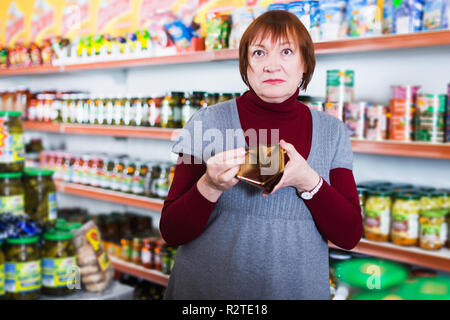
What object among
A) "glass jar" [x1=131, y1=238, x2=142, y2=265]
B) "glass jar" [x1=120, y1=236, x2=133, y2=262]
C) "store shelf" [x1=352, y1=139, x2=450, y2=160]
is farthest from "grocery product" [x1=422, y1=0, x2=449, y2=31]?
"glass jar" [x1=120, y1=236, x2=133, y2=262]

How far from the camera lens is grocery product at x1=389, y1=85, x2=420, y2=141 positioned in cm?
196

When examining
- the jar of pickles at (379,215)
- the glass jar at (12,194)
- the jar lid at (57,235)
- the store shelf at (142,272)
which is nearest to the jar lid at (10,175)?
the glass jar at (12,194)

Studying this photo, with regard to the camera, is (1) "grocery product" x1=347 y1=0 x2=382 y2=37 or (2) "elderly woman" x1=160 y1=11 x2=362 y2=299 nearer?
(2) "elderly woman" x1=160 y1=11 x2=362 y2=299

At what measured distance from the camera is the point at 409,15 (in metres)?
1.87

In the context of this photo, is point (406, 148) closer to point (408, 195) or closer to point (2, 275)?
point (408, 195)

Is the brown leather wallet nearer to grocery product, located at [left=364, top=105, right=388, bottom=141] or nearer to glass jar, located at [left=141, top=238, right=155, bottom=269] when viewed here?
grocery product, located at [left=364, top=105, right=388, bottom=141]

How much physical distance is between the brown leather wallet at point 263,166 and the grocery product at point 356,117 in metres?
1.16

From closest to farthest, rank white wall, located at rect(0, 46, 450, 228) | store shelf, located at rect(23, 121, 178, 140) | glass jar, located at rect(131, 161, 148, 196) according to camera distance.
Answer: white wall, located at rect(0, 46, 450, 228)
store shelf, located at rect(23, 121, 178, 140)
glass jar, located at rect(131, 161, 148, 196)

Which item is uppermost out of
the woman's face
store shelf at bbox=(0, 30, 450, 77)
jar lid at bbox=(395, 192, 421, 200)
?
store shelf at bbox=(0, 30, 450, 77)

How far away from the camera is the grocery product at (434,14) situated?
A: 5.96 ft

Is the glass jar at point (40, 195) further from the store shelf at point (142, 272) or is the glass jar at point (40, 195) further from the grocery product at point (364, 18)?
the grocery product at point (364, 18)

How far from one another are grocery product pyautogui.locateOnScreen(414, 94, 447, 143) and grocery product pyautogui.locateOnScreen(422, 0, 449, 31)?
261 millimetres
